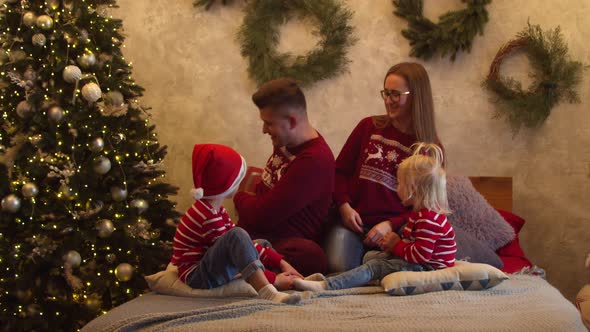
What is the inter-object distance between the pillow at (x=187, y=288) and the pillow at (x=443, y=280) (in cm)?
55

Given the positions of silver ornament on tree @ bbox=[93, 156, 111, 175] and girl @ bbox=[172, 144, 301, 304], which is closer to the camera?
girl @ bbox=[172, 144, 301, 304]

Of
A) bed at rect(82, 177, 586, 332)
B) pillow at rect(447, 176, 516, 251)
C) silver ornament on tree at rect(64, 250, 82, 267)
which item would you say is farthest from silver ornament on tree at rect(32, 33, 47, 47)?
pillow at rect(447, 176, 516, 251)

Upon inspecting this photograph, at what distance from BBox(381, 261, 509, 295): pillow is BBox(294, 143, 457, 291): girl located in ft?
0.30

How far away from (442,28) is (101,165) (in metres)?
2.07

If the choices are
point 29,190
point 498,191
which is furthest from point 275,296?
point 498,191

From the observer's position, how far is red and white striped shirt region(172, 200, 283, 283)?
2.50 m

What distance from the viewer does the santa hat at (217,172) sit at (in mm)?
2486

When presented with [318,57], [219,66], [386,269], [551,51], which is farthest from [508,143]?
[219,66]

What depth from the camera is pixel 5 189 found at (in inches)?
124

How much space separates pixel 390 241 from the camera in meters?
2.77

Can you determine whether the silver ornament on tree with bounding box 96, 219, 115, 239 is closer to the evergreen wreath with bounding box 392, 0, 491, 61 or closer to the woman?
the woman

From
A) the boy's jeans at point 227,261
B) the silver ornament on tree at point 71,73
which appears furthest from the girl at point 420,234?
the silver ornament on tree at point 71,73

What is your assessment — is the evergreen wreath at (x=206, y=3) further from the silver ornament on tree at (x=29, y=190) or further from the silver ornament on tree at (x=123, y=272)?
the silver ornament on tree at (x=123, y=272)

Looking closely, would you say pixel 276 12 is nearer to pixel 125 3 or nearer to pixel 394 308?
pixel 125 3
